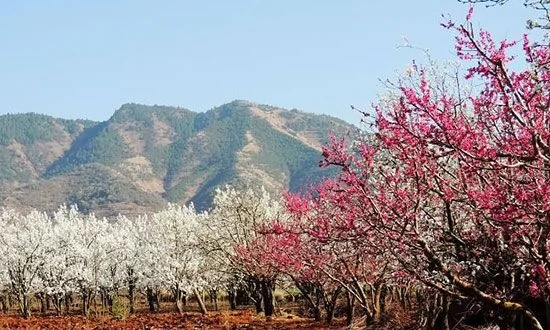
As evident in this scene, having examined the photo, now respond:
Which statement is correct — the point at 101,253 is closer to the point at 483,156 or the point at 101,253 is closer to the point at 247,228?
the point at 247,228

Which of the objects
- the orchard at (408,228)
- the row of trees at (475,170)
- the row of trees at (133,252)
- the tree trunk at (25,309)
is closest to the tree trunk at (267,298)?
the orchard at (408,228)

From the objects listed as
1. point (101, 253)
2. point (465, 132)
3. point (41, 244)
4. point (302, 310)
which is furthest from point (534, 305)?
point (101, 253)

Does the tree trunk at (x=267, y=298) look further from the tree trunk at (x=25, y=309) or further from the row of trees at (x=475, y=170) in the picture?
the row of trees at (x=475, y=170)

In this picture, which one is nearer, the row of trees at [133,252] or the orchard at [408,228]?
the orchard at [408,228]

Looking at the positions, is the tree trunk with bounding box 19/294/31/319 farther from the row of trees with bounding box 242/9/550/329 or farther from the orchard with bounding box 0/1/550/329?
the row of trees with bounding box 242/9/550/329

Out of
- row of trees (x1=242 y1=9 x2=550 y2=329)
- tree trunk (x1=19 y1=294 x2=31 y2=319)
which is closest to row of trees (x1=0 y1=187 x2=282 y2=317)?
tree trunk (x1=19 y1=294 x2=31 y2=319)

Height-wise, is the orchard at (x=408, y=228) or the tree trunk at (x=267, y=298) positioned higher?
the orchard at (x=408, y=228)

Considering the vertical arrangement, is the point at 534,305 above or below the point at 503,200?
below

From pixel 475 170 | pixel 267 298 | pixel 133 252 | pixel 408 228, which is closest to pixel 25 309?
pixel 267 298

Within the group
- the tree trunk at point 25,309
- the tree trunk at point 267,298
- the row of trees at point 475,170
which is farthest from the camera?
the tree trunk at point 25,309

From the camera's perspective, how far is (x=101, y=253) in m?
60.9

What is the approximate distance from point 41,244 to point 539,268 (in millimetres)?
50314

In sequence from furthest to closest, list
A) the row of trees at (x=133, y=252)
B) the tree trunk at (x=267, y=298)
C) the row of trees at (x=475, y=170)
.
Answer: the row of trees at (x=133, y=252) < the tree trunk at (x=267, y=298) < the row of trees at (x=475, y=170)

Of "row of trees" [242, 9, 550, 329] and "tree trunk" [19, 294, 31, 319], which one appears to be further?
"tree trunk" [19, 294, 31, 319]
